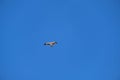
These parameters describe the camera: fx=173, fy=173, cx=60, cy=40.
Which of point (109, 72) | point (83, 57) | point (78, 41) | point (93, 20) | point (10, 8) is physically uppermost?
point (10, 8)

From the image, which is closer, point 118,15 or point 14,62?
point 118,15

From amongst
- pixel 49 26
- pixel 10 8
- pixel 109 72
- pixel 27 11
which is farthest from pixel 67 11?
pixel 109 72

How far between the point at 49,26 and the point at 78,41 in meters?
0.27

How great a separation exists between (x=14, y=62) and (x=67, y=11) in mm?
640

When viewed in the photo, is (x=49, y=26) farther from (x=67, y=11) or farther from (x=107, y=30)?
(x=107, y=30)

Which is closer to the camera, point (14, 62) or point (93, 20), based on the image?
point (93, 20)

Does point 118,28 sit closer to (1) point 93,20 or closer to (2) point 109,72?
(1) point 93,20

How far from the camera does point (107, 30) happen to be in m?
1.39

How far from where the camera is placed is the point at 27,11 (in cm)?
144

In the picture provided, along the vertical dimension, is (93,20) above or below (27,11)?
below

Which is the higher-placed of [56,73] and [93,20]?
[93,20]

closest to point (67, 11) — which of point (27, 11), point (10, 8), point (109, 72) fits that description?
point (27, 11)

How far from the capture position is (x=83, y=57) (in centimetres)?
144

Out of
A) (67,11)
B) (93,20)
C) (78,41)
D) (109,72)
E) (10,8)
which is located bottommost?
(109,72)
